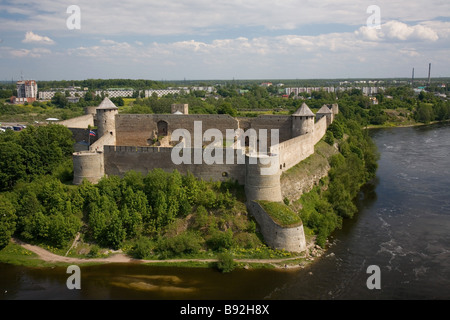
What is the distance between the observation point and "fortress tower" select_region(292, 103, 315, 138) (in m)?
27.0

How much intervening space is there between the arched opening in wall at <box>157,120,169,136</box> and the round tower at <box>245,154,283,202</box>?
8428 mm

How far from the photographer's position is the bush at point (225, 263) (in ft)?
58.0

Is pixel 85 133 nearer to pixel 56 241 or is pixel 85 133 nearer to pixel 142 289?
pixel 56 241

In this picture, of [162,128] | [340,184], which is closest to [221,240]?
[340,184]

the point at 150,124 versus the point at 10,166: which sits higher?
the point at 150,124

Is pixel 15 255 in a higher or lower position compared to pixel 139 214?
lower

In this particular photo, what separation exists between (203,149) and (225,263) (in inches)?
234

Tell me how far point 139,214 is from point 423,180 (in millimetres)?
19790

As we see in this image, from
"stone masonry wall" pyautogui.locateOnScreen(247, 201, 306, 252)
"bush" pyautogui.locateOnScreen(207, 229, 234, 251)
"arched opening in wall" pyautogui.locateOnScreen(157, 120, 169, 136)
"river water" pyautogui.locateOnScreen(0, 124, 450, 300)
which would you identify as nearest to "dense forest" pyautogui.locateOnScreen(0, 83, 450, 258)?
"bush" pyautogui.locateOnScreen(207, 229, 234, 251)

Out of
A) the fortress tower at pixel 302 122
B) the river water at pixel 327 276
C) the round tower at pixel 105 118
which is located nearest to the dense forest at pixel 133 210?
the river water at pixel 327 276

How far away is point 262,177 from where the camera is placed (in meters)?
20.0

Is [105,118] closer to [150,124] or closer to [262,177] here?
[150,124]
